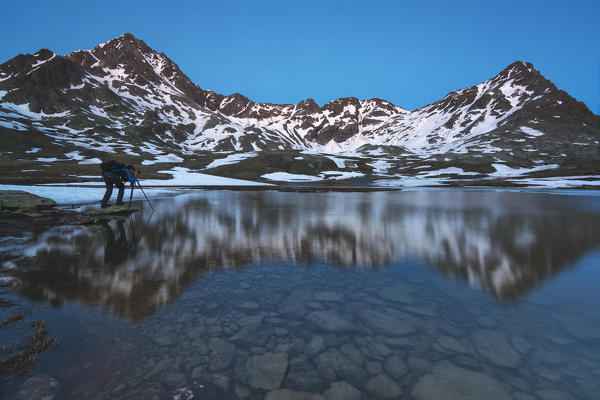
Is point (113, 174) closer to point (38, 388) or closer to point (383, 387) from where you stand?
point (38, 388)

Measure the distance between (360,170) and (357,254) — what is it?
3536 inches

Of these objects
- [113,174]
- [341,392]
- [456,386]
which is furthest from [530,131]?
[341,392]

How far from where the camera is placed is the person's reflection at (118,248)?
9047mm

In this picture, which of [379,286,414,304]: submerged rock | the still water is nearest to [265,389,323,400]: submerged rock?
the still water

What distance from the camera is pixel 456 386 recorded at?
3.90m

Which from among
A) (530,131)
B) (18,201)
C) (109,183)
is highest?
(530,131)

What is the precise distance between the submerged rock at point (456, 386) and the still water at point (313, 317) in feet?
0.06

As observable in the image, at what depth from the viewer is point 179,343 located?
186 inches

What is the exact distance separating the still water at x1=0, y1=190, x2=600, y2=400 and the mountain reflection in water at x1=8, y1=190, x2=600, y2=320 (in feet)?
0.26

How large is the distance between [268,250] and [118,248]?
17.2 feet

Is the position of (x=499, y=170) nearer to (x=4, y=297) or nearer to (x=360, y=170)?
(x=360, y=170)

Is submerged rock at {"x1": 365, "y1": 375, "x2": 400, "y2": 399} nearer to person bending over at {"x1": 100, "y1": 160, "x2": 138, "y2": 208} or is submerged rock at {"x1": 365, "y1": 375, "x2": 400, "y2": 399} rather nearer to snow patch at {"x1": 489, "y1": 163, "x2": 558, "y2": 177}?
person bending over at {"x1": 100, "y1": 160, "x2": 138, "y2": 208}

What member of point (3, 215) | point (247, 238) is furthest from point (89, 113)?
point (247, 238)

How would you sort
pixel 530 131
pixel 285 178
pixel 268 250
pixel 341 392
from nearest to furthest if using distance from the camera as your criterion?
1. pixel 341 392
2. pixel 268 250
3. pixel 285 178
4. pixel 530 131
